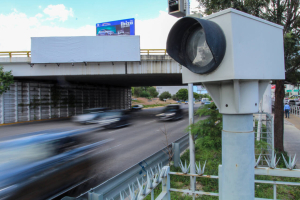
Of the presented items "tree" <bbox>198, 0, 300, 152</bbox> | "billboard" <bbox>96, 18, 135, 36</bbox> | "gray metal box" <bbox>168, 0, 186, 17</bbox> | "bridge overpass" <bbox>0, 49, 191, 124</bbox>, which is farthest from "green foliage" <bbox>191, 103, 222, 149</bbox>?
"billboard" <bbox>96, 18, 135, 36</bbox>

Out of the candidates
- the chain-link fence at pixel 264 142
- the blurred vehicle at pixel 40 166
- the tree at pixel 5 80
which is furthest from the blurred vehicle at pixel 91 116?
the chain-link fence at pixel 264 142

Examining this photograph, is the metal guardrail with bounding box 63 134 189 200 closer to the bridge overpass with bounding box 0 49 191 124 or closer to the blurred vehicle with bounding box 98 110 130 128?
the blurred vehicle with bounding box 98 110 130 128

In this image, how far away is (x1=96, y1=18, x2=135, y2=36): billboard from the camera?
3397cm

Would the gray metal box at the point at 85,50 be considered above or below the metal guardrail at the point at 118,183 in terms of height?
above

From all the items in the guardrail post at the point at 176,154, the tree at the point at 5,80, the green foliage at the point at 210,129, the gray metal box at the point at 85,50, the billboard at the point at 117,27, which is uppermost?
the billboard at the point at 117,27

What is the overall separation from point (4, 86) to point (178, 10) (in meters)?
20.7

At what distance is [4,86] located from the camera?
19.8 meters

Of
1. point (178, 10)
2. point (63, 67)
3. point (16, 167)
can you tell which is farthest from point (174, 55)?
point (63, 67)

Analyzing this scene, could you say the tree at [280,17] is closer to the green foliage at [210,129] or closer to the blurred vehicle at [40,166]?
the green foliage at [210,129]

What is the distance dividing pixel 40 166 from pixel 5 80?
17.8m

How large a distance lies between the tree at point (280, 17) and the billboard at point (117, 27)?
2738cm

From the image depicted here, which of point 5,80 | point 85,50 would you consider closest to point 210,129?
point 85,50

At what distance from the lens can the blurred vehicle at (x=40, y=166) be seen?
518 centimetres

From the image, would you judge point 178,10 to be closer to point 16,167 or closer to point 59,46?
point 16,167
